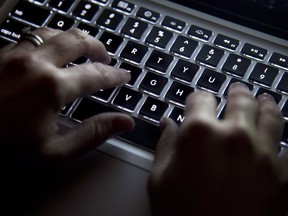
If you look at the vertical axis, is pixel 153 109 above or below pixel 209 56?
below

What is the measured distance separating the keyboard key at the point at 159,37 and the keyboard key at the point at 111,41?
4 cm

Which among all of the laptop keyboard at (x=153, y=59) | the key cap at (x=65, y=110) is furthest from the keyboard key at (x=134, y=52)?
the key cap at (x=65, y=110)

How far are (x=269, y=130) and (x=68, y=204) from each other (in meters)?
0.25

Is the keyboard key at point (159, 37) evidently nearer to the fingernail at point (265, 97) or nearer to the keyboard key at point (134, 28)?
the keyboard key at point (134, 28)

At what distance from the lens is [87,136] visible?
1.94 feet

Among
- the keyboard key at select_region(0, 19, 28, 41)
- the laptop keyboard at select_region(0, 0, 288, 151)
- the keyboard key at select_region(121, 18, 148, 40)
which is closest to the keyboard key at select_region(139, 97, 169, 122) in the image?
the laptop keyboard at select_region(0, 0, 288, 151)

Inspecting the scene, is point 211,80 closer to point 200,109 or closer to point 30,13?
point 200,109

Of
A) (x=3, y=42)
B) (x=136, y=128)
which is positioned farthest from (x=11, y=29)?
(x=136, y=128)

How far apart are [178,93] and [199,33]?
0.10 metres

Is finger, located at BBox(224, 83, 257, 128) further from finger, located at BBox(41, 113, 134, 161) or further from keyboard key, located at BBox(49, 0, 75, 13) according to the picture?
keyboard key, located at BBox(49, 0, 75, 13)

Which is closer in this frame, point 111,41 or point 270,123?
point 270,123

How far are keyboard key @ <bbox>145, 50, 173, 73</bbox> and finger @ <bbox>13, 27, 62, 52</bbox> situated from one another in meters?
0.13

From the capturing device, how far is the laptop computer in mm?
609

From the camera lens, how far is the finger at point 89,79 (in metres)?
0.59
